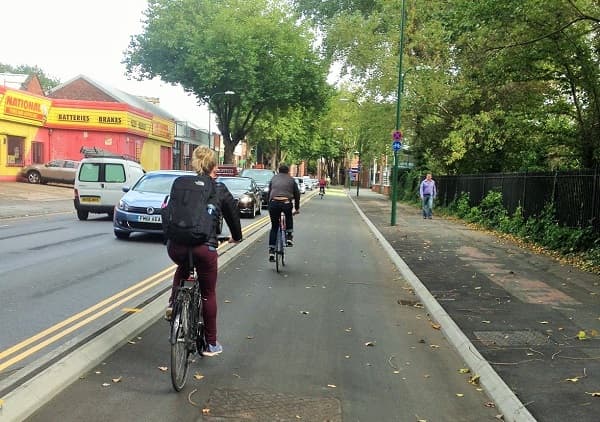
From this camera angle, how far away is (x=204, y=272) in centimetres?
471

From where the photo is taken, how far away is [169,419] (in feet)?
12.8

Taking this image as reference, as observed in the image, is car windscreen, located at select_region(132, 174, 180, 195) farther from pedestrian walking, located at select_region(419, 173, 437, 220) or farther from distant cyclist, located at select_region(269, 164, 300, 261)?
pedestrian walking, located at select_region(419, 173, 437, 220)

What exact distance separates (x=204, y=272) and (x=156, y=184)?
381 inches

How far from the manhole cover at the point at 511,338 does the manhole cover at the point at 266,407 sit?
2.33m

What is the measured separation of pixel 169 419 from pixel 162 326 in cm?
244

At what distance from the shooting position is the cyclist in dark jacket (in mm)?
4574

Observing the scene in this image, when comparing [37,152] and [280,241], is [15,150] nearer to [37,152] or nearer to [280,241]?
[37,152]

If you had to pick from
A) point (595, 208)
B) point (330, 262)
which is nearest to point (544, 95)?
point (595, 208)

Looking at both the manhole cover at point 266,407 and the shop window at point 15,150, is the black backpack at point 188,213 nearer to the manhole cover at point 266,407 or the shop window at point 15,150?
the manhole cover at point 266,407

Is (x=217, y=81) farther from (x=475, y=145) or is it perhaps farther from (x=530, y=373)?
(x=530, y=373)

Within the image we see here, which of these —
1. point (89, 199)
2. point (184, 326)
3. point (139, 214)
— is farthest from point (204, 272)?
point (89, 199)

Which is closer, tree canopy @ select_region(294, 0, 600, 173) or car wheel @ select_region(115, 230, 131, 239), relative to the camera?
tree canopy @ select_region(294, 0, 600, 173)

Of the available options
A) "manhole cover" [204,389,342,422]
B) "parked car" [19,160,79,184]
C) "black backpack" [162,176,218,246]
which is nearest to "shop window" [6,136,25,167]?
"parked car" [19,160,79,184]

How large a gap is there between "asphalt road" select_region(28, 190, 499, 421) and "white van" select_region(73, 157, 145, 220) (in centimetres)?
955
